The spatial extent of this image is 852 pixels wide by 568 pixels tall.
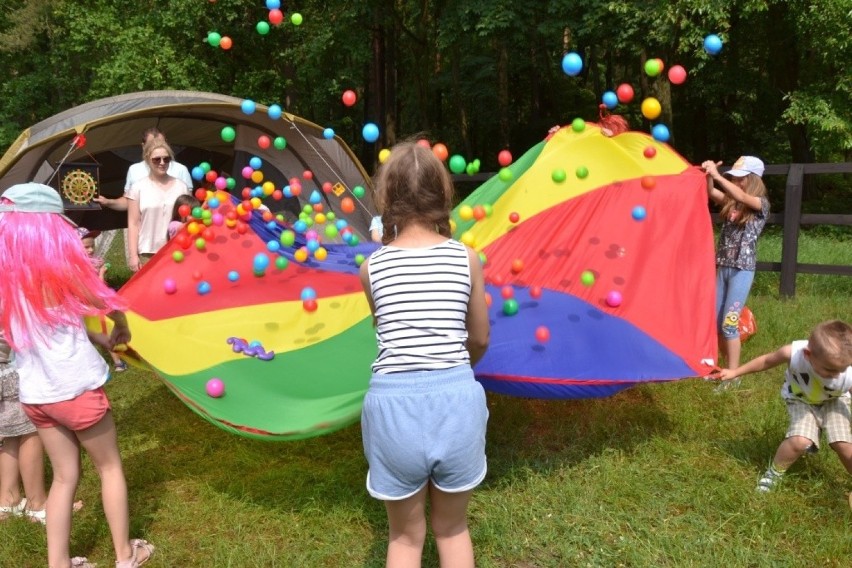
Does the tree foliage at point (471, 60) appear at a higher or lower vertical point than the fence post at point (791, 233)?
higher

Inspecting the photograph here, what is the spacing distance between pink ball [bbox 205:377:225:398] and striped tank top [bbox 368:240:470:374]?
136 centimetres

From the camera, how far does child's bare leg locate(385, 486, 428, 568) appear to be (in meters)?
2.01

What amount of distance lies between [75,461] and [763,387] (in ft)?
11.7

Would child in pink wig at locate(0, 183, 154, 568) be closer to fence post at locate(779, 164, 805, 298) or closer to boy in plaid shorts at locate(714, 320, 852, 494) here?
boy in plaid shorts at locate(714, 320, 852, 494)

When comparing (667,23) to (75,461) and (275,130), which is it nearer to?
(275,130)

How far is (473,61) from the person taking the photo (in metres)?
19.9

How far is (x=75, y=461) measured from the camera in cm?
252

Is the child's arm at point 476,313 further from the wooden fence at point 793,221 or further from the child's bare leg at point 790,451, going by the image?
the wooden fence at point 793,221

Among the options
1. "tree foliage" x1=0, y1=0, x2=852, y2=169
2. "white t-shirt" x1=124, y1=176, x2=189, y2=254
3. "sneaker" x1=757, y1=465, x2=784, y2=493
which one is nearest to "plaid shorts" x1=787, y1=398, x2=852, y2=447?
"sneaker" x1=757, y1=465, x2=784, y2=493

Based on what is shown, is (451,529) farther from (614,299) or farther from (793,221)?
(793,221)

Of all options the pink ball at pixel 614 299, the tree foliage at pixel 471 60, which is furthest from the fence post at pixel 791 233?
the pink ball at pixel 614 299

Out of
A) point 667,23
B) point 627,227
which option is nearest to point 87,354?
point 627,227

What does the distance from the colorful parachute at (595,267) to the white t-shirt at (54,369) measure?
145 cm

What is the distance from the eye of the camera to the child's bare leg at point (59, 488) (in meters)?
2.47
